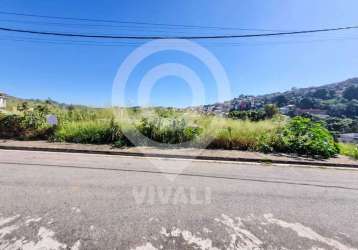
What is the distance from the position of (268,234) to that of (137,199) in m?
2.12

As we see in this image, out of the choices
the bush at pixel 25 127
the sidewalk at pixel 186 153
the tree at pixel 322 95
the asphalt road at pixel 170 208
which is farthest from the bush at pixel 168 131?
the tree at pixel 322 95

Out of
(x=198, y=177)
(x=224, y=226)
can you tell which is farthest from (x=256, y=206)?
(x=198, y=177)

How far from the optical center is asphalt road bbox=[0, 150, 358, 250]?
2494 mm

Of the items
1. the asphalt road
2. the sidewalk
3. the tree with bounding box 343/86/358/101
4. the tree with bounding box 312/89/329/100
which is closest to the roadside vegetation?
the sidewalk

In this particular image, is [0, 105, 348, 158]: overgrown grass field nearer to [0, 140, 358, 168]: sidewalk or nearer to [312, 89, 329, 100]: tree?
[0, 140, 358, 168]: sidewalk

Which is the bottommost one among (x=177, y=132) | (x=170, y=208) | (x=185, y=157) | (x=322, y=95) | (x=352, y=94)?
(x=170, y=208)

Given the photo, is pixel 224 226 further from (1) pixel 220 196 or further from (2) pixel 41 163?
(2) pixel 41 163

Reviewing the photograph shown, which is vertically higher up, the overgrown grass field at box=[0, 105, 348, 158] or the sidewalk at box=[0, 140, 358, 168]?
the overgrown grass field at box=[0, 105, 348, 158]

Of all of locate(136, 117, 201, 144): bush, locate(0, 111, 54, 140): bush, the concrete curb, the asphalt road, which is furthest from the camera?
locate(0, 111, 54, 140): bush

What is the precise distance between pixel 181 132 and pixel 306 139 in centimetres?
519

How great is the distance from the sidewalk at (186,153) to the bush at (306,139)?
1.83 ft

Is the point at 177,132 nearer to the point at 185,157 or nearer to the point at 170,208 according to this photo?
the point at 185,157

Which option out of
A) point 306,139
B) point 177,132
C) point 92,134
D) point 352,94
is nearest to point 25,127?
point 92,134

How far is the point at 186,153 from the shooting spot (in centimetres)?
741
